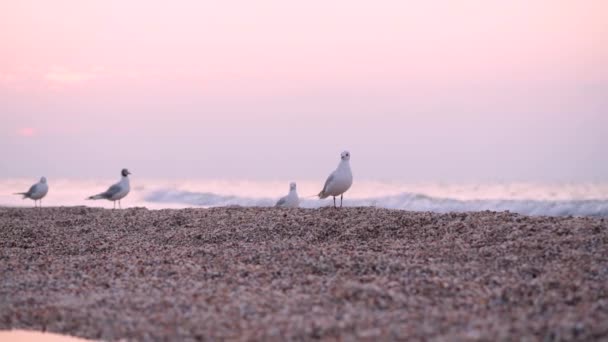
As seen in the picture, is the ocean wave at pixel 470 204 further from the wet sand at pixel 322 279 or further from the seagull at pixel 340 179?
the wet sand at pixel 322 279

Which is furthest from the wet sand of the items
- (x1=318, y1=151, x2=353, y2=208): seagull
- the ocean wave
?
the ocean wave

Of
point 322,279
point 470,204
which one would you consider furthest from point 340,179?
point 470,204

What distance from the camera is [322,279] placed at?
795 cm

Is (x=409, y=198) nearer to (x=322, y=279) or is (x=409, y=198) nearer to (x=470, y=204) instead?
(x=470, y=204)

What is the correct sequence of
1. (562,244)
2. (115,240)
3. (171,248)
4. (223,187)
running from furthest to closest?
(223,187) < (115,240) < (171,248) < (562,244)

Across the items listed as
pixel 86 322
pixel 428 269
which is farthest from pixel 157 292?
pixel 428 269

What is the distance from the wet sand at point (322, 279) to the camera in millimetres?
6242

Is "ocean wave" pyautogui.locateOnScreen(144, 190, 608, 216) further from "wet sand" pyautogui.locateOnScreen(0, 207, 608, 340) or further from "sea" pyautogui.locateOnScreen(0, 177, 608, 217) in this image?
"wet sand" pyautogui.locateOnScreen(0, 207, 608, 340)

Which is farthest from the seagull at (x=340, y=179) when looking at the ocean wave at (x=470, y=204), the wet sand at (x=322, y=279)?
the ocean wave at (x=470, y=204)

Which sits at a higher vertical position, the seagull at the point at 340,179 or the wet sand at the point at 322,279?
the seagull at the point at 340,179

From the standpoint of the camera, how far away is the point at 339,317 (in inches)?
253

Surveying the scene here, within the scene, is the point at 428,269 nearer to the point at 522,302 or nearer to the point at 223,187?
the point at 522,302

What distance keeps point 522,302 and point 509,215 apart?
15.4 feet

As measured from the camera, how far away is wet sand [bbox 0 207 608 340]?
6242 mm
